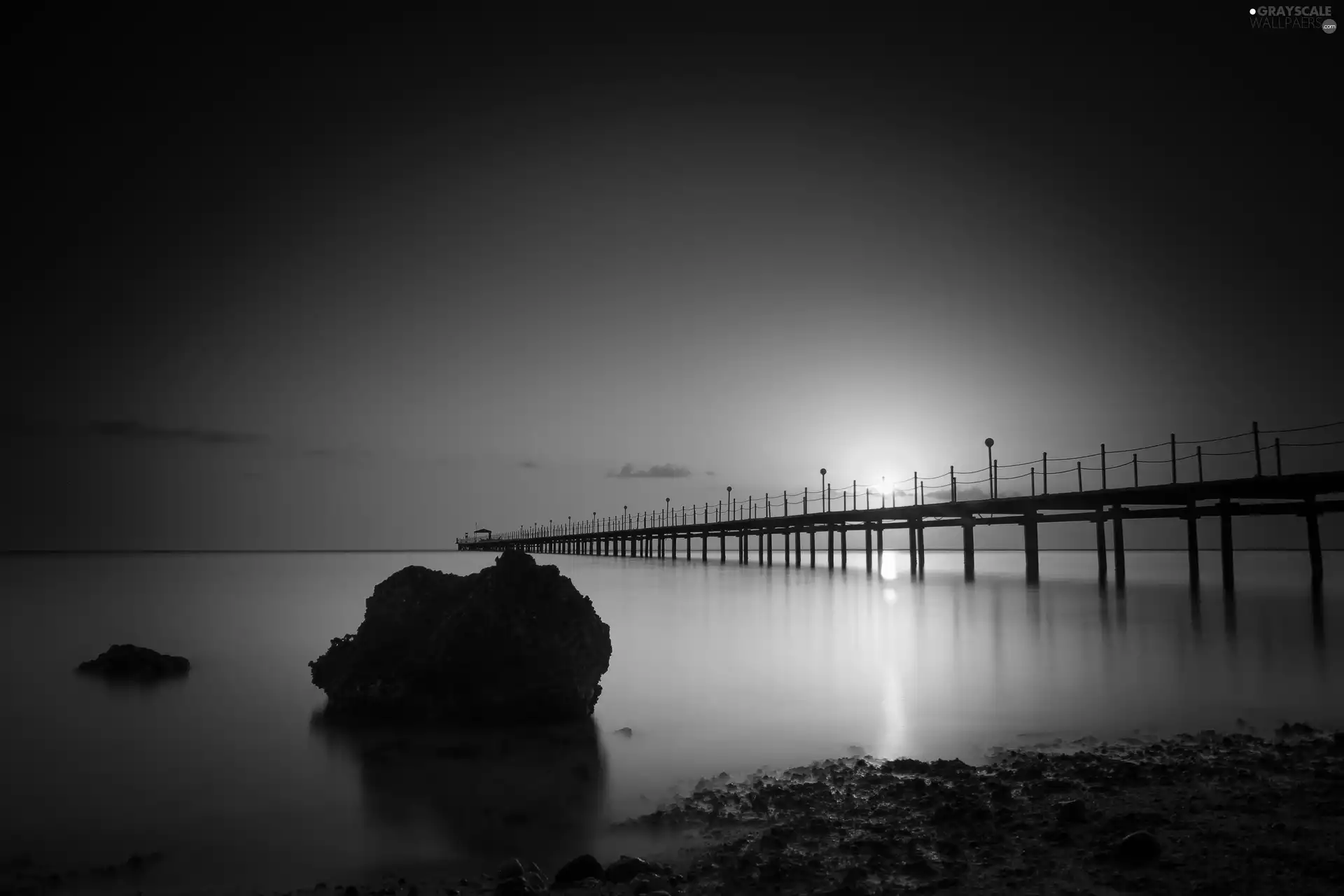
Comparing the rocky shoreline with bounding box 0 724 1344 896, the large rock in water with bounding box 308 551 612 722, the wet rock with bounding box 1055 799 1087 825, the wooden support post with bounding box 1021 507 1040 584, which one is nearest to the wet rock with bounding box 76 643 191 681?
the large rock in water with bounding box 308 551 612 722

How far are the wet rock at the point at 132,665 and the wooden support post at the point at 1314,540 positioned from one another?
29368 millimetres

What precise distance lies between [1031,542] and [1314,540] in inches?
351

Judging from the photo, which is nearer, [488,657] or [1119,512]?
[488,657]

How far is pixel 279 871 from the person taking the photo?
4.79 meters

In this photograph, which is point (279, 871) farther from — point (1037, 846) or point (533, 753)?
point (1037, 846)

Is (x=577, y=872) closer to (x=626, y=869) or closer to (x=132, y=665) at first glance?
(x=626, y=869)

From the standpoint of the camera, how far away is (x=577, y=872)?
4.05m

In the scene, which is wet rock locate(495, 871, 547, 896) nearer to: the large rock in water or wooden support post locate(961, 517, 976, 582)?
the large rock in water

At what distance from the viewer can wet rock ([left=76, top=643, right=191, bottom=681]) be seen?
40.0 feet

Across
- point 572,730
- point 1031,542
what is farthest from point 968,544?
point 572,730

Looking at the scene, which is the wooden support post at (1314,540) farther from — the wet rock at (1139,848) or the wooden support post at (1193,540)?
the wet rock at (1139,848)

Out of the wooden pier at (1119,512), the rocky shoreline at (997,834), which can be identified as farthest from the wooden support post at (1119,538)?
the rocky shoreline at (997,834)

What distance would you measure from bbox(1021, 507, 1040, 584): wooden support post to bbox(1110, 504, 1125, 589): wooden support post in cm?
277

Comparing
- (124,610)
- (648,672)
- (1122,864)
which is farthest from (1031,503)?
(124,610)
